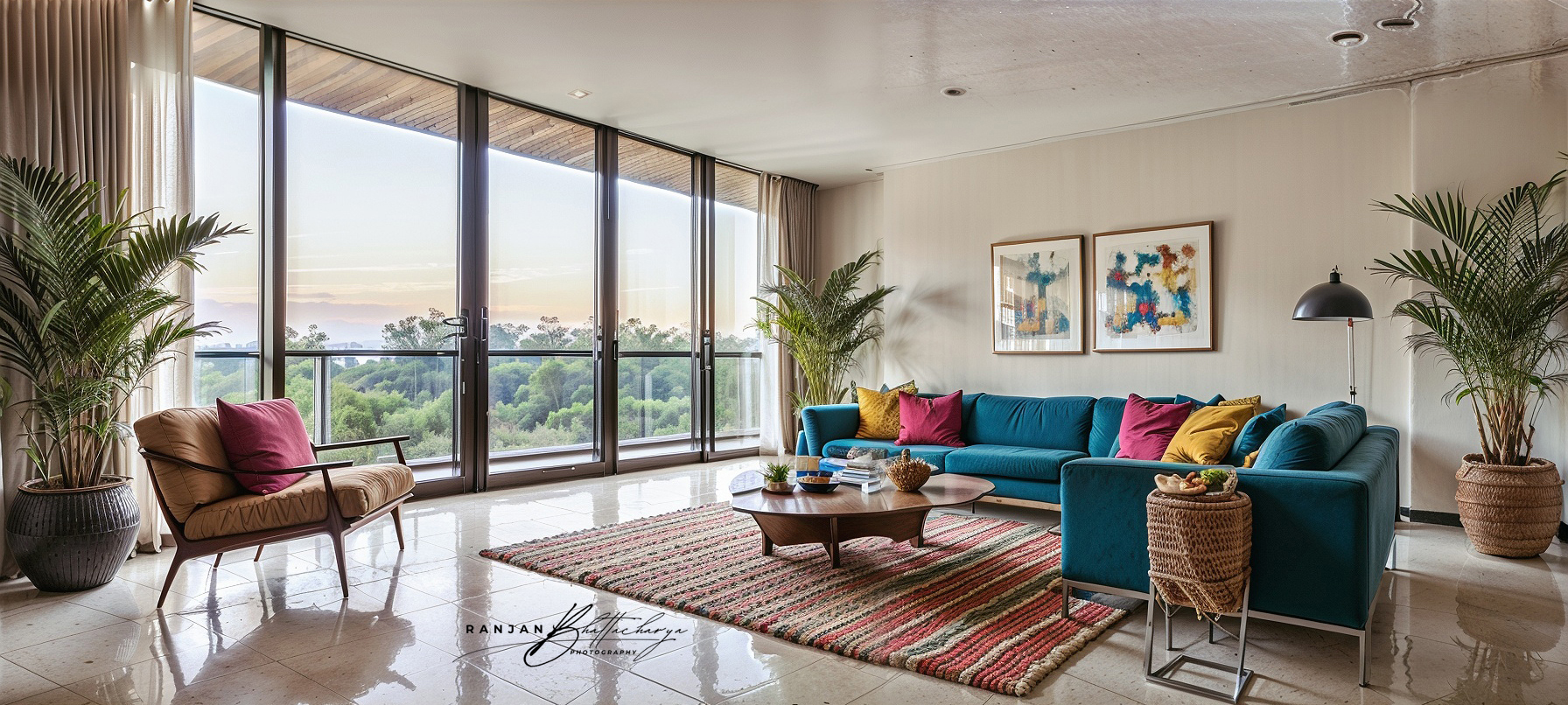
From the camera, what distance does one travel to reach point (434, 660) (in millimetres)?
2645

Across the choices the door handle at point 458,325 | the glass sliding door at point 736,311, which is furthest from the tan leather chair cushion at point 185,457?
the glass sliding door at point 736,311

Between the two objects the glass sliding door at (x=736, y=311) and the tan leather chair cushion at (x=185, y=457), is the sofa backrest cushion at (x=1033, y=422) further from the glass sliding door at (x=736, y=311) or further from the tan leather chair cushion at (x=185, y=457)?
the tan leather chair cushion at (x=185, y=457)

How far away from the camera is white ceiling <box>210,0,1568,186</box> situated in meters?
4.14

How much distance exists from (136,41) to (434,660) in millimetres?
3555

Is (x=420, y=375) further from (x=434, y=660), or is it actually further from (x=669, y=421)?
(x=434, y=660)

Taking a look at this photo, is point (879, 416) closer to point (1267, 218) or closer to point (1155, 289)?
point (1155, 289)

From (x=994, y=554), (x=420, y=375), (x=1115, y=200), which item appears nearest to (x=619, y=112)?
(x=420, y=375)

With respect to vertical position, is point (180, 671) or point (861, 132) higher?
point (861, 132)

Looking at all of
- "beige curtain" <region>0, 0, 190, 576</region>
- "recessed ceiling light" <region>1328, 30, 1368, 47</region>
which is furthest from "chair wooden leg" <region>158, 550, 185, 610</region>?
"recessed ceiling light" <region>1328, 30, 1368, 47</region>

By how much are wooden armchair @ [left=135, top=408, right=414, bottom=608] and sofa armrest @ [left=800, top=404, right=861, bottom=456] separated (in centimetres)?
306

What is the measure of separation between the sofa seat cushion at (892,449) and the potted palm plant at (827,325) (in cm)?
A: 160

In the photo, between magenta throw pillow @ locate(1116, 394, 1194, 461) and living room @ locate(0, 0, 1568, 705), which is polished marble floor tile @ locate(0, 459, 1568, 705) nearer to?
living room @ locate(0, 0, 1568, 705)

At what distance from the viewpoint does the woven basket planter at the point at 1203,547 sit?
2.49 m

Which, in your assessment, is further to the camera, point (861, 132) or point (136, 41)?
point (861, 132)
